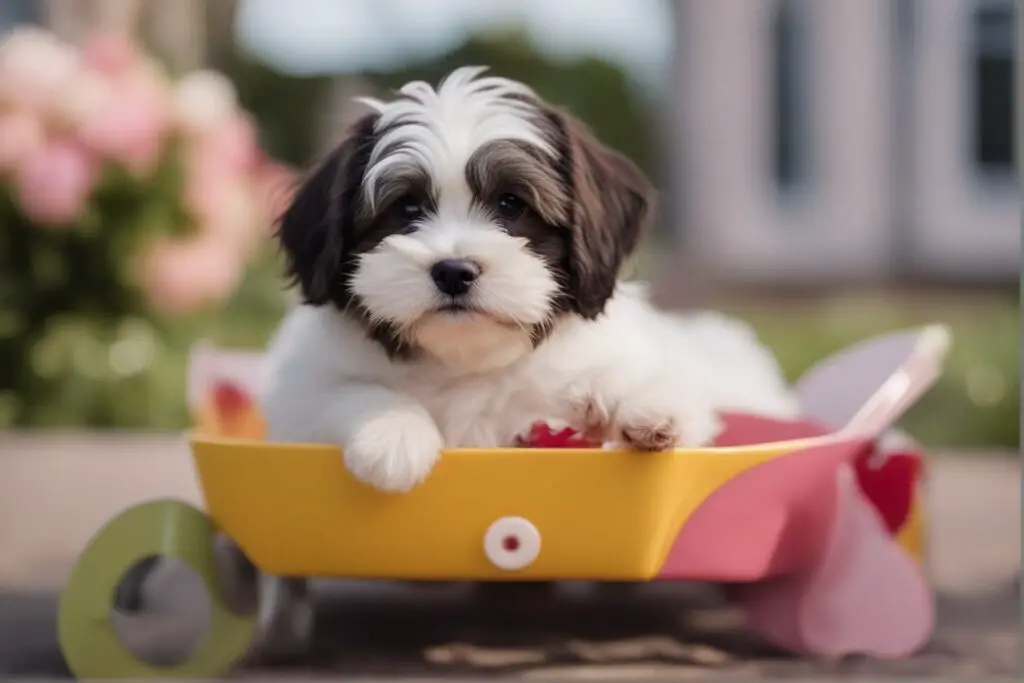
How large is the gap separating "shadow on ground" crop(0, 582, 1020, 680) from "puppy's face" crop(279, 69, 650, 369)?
0.69 metres

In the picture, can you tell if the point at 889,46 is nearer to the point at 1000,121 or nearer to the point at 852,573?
the point at 1000,121

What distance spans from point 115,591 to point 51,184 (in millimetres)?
3928

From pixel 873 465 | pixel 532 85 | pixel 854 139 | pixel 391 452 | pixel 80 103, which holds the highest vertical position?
pixel 532 85

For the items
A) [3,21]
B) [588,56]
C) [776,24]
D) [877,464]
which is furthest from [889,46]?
[877,464]

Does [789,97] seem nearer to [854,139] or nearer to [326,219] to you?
[854,139]

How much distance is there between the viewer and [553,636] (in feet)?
10.0

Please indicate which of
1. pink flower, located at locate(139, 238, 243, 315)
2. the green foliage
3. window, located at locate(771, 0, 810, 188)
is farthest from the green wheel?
the green foliage

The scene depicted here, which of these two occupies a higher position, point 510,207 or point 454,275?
point 510,207

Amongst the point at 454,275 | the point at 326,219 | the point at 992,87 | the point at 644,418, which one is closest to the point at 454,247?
the point at 454,275

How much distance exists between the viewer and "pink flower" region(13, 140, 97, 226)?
20.3ft

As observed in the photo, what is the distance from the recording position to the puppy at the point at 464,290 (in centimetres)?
249

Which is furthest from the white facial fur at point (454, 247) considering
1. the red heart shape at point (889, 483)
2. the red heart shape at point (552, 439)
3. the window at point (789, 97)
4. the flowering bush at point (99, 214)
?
the window at point (789, 97)

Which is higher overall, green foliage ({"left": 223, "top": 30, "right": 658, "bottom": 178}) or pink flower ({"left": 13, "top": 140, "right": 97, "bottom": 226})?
green foliage ({"left": 223, "top": 30, "right": 658, "bottom": 178})

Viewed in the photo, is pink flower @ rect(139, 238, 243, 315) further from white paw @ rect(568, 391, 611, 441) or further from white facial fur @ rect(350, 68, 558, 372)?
white paw @ rect(568, 391, 611, 441)
